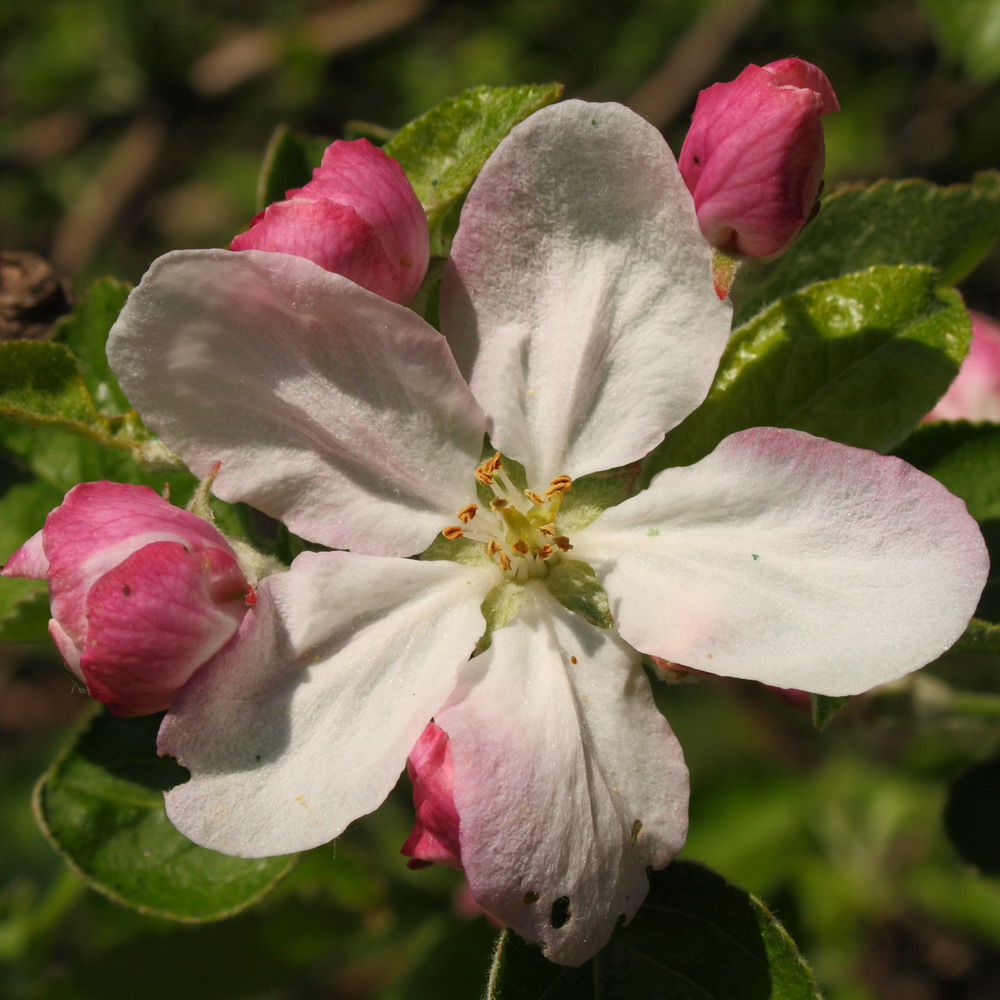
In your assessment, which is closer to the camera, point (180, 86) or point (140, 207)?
point (180, 86)

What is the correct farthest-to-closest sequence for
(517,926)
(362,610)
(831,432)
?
(831,432) < (362,610) < (517,926)

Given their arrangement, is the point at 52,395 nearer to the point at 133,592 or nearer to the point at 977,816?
the point at 133,592

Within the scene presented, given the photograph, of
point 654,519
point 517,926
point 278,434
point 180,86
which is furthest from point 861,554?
point 180,86

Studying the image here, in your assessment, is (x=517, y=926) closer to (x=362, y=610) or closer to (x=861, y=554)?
(x=362, y=610)

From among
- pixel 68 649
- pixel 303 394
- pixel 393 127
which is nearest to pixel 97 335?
pixel 303 394

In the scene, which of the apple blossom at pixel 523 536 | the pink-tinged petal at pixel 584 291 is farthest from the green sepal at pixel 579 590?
the pink-tinged petal at pixel 584 291

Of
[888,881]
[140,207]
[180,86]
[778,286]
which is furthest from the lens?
[140,207]
